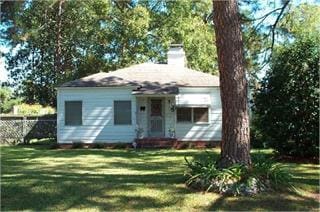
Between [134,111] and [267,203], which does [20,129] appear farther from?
[267,203]

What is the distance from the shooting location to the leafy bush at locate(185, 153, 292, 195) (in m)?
9.18

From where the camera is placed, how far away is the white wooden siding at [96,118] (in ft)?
83.6

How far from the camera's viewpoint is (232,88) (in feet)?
31.9

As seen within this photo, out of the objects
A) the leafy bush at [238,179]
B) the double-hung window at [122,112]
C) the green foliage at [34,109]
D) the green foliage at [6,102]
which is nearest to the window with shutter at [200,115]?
the double-hung window at [122,112]

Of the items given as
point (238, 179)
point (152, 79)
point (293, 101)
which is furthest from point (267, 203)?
point (152, 79)

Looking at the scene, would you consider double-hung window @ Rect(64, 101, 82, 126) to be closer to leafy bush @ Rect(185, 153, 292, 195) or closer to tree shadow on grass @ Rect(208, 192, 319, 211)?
leafy bush @ Rect(185, 153, 292, 195)

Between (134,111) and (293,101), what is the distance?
11.0 meters

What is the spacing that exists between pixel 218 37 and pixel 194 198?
3.06m

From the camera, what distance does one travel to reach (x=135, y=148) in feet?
79.9

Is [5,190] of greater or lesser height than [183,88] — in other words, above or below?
below

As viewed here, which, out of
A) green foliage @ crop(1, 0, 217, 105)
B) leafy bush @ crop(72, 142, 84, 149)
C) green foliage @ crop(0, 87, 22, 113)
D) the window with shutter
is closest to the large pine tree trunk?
the window with shutter

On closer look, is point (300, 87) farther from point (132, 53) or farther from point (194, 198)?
point (132, 53)

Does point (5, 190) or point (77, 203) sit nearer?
point (77, 203)

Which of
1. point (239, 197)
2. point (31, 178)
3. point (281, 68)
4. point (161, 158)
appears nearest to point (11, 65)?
point (161, 158)
